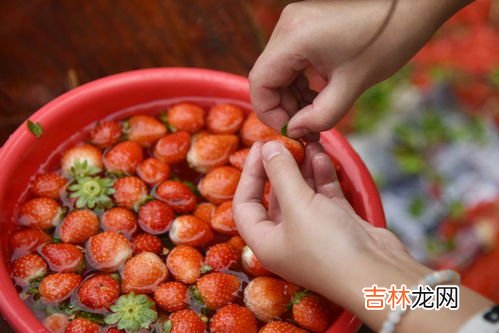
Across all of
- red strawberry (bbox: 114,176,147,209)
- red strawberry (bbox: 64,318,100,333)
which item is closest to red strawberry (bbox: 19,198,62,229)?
red strawberry (bbox: 114,176,147,209)

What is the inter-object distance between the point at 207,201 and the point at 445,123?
115cm

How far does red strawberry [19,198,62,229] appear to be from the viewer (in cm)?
118

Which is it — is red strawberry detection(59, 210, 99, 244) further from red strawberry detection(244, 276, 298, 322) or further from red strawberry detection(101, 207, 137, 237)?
red strawberry detection(244, 276, 298, 322)

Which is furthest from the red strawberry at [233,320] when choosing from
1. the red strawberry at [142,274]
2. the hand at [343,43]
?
the hand at [343,43]

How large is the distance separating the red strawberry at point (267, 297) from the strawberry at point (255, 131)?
33 centimetres

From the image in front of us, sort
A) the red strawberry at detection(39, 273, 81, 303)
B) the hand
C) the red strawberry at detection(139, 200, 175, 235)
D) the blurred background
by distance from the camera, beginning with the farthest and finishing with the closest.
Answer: the blurred background < the red strawberry at detection(139, 200, 175, 235) < the red strawberry at detection(39, 273, 81, 303) < the hand

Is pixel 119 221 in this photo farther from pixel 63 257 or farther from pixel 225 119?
pixel 225 119

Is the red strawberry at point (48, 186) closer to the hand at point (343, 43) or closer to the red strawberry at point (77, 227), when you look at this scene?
the red strawberry at point (77, 227)

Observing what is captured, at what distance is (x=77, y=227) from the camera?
1.17 meters

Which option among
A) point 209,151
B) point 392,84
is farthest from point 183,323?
point 392,84

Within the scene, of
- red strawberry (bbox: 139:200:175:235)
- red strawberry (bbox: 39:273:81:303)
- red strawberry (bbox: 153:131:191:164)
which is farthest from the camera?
red strawberry (bbox: 153:131:191:164)

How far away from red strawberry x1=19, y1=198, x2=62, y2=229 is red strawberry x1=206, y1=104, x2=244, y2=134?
38 centimetres

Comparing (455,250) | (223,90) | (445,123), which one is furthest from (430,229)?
(223,90)

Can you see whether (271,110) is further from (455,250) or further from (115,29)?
(455,250)
